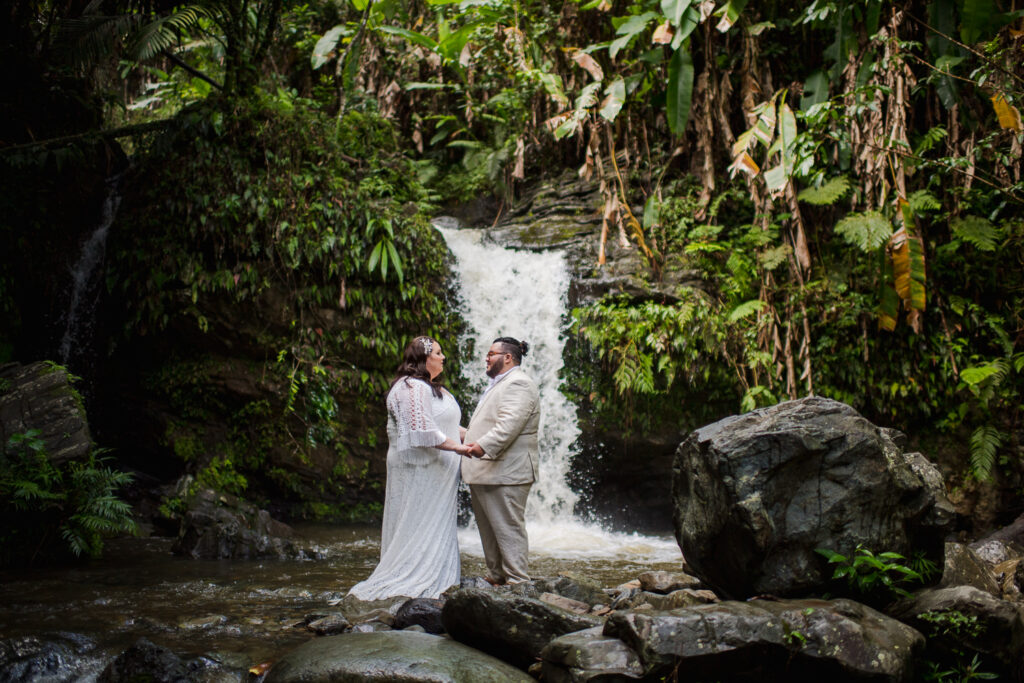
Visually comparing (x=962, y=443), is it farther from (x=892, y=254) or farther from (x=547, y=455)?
(x=547, y=455)

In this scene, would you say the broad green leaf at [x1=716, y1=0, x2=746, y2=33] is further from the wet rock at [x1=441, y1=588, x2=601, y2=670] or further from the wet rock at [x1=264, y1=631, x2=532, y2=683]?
the wet rock at [x1=264, y1=631, x2=532, y2=683]

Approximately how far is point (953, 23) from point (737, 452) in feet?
23.2

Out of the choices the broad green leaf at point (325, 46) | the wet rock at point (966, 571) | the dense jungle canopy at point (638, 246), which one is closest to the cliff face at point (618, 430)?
the dense jungle canopy at point (638, 246)

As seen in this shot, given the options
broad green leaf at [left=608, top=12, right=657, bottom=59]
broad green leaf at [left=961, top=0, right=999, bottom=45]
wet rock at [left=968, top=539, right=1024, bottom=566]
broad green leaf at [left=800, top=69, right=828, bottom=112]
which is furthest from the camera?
broad green leaf at [left=800, top=69, right=828, bottom=112]

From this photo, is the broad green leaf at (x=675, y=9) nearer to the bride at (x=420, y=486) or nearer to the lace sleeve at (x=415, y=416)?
the bride at (x=420, y=486)

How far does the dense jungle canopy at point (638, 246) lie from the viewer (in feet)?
26.1

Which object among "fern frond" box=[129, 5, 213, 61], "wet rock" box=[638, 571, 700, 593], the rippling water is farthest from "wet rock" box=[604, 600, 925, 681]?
"fern frond" box=[129, 5, 213, 61]

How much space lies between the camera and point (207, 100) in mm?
9547

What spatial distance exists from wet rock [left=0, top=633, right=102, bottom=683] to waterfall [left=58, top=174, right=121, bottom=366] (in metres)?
6.28

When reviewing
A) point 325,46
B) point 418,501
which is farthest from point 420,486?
point 325,46

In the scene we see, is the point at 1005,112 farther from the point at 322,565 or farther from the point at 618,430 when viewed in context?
the point at 322,565

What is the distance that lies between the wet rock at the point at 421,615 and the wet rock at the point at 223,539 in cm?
297

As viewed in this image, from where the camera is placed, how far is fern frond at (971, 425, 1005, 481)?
7.38m

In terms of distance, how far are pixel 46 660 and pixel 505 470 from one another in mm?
2767
